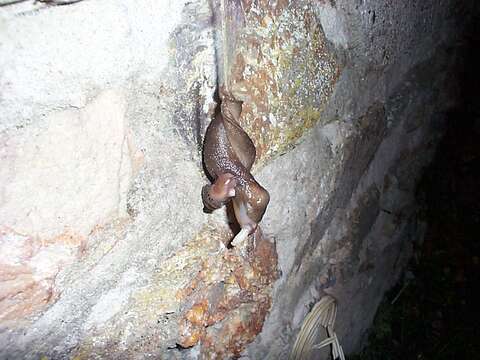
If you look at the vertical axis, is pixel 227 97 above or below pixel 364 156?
below

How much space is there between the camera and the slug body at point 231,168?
1.93ft

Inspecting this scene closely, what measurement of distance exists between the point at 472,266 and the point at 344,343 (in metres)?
0.94

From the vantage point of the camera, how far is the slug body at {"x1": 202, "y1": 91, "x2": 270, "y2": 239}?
1.93 feet

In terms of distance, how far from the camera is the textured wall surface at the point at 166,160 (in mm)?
431

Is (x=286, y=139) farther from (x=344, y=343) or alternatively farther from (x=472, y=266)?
(x=472, y=266)

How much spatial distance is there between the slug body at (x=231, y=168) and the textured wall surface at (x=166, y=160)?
3 cm

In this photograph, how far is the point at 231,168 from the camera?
0.60 metres

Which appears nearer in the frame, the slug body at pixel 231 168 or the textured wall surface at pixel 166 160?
the textured wall surface at pixel 166 160

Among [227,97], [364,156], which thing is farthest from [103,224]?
[364,156]

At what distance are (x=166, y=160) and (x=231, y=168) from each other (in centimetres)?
8

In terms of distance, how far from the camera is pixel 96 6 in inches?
17.1

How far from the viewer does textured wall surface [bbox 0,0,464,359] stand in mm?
431

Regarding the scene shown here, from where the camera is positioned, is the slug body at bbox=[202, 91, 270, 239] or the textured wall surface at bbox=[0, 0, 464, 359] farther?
the slug body at bbox=[202, 91, 270, 239]

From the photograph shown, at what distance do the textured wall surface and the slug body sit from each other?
0.03m
